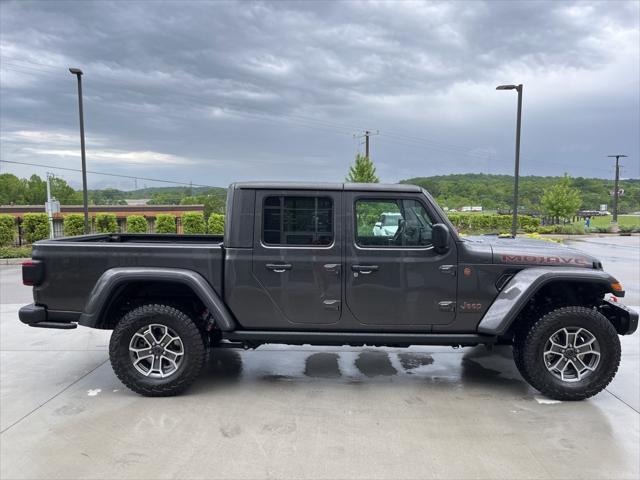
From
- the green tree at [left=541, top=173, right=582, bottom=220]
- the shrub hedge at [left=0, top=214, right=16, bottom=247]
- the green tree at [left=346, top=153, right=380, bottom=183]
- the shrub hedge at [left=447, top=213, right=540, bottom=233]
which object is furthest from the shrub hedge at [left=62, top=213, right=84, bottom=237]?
the green tree at [left=541, top=173, right=582, bottom=220]

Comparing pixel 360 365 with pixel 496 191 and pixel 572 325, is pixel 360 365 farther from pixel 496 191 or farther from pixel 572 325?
pixel 496 191

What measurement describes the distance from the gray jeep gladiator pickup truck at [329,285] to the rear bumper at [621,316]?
21 mm

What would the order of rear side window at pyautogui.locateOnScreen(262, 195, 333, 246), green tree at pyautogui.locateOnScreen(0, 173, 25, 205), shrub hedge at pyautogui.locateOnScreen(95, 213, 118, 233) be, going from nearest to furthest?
rear side window at pyautogui.locateOnScreen(262, 195, 333, 246)
shrub hedge at pyautogui.locateOnScreen(95, 213, 118, 233)
green tree at pyautogui.locateOnScreen(0, 173, 25, 205)

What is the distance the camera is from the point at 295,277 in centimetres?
407

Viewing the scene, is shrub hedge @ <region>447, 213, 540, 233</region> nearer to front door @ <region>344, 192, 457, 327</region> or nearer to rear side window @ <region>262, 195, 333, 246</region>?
front door @ <region>344, 192, 457, 327</region>

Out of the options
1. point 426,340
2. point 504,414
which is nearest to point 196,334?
point 426,340

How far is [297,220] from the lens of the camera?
4160 millimetres

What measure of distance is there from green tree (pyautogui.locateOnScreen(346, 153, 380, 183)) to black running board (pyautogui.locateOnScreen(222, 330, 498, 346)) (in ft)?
72.2

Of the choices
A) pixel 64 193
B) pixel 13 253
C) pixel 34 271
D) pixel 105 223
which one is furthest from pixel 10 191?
pixel 34 271

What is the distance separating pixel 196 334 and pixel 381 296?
64.3 inches

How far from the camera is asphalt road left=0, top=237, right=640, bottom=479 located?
3029 millimetres

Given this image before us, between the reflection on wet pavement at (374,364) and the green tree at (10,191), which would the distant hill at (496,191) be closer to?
the reflection on wet pavement at (374,364)

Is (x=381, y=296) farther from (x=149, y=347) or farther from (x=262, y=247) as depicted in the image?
(x=149, y=347)

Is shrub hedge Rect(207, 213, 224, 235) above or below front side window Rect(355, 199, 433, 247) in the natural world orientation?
below
